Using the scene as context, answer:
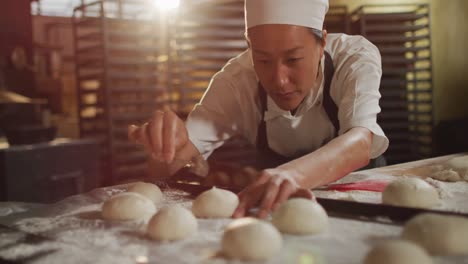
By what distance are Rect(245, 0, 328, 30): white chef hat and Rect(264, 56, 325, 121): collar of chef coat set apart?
0.80ft

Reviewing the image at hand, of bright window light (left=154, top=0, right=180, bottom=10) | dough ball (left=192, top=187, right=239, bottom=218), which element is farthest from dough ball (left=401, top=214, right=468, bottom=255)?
bright window light (left=154, top=0, right=180, bottom=10)

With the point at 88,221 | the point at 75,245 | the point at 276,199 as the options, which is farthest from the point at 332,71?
the point at 75,245

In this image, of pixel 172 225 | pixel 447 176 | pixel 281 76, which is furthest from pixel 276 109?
pixel 172 225

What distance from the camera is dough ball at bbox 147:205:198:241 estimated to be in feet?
3.75

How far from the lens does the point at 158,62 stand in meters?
5.22

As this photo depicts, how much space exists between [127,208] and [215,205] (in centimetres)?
26

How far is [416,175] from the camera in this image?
77.0 inches

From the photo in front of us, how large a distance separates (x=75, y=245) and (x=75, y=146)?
327cm

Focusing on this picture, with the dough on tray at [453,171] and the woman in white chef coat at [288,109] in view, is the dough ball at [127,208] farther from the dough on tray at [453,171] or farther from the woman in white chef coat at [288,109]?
the dough on tray at [453,171]

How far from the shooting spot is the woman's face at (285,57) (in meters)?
1.74

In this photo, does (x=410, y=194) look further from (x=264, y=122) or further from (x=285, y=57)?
(x=264, y=122)

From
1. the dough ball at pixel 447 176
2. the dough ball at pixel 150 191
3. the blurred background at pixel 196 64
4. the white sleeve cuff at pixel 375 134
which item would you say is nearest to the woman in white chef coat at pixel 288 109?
the white sleeve cuff at pixel 375 134

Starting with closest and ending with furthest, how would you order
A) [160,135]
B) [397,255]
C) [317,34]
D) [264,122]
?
[397,255] → [160,135] → [317,34] → [264,122]

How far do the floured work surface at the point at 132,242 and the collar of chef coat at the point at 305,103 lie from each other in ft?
3.10
